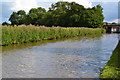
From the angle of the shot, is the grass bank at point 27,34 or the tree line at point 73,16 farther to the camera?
the tree line at point 73,16

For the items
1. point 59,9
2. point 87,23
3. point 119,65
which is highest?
point 59,9

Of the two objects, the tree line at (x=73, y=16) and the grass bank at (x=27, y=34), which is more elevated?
the tree line at (x=73, y=16)

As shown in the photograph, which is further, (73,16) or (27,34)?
(73,16)

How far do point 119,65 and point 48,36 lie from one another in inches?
941

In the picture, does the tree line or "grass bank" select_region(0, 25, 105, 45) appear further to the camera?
the tree line

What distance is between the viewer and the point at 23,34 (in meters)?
22.9

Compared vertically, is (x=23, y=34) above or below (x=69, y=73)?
above

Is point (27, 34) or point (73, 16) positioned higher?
point (73, 16)

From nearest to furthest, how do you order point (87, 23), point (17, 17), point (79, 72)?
point (79, 72)
point (87, 23)
point (17, 17)

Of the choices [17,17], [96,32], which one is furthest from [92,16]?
[17,17]

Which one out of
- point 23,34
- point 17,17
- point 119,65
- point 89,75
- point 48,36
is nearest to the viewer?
point 119,65

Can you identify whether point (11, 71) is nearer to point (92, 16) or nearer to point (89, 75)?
point (89, 75)

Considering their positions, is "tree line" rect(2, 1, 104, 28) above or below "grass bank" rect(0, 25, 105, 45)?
above

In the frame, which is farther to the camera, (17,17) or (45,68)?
(17,17)
